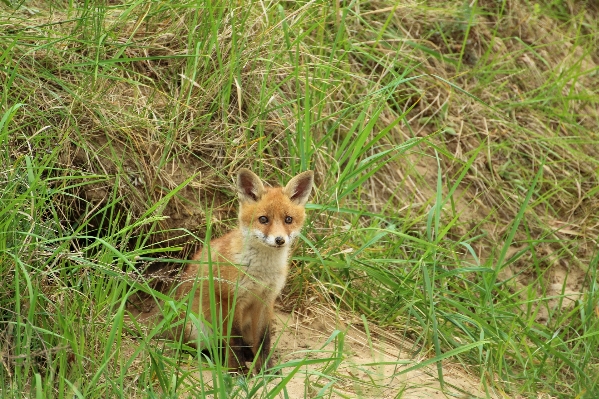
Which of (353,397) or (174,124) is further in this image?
(174,124)

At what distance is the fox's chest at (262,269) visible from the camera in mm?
4832

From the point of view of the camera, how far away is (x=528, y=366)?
5.33m

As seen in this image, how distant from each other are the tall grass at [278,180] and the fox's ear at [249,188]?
0.31 meters

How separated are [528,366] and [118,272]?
2.71 metres

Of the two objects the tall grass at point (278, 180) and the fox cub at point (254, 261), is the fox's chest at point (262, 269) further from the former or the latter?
the tall grass at point (278, 180)

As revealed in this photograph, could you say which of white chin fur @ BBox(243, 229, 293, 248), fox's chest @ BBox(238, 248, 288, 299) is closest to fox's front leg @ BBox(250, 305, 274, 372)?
fox's chest @ BBox(238, 248, 288, 299)

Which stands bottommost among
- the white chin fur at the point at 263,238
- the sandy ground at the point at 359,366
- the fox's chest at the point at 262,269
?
the sandy ground at the point at 359,366

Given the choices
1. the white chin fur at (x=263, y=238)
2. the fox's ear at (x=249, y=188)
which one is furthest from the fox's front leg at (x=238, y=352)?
the fox's ear at (x=249, y=188)

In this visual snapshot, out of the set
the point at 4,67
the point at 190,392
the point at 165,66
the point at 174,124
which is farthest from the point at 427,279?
the point at 4,67

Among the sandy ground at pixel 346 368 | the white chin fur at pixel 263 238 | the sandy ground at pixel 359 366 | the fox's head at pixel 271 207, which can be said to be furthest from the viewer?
A: the fox's head at pixel 271 207

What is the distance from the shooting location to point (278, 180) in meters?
5.75

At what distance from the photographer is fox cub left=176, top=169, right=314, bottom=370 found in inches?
189

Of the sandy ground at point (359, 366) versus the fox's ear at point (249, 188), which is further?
the fox's ear at point (249, 188)

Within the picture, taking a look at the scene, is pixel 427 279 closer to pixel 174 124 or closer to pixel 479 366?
pixel 479 366
